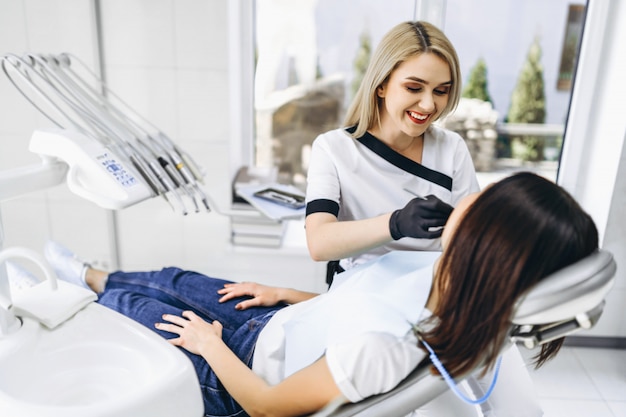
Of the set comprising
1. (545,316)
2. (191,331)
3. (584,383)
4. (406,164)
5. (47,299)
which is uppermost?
(406,164)

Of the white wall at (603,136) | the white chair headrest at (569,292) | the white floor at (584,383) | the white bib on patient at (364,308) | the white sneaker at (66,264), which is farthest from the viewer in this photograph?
the white wall at (603,136)

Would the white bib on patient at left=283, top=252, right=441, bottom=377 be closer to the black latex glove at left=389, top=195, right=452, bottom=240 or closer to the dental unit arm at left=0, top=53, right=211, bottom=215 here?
the black latex glove at left=389, top=195, right=452, bottom=240

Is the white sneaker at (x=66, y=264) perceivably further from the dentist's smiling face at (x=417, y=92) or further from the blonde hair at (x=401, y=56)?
the dentist's smiling face at (x=417, y=92)

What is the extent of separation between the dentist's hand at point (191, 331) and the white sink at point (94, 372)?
158 mm

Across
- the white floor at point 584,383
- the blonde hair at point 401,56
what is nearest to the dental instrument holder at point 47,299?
the blonde hair at point 401,56

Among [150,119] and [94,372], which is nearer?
[94,372]

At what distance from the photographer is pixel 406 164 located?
4.70 ft

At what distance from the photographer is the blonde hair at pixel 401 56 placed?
1306mm

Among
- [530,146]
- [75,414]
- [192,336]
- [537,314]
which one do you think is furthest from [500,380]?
[530,146]

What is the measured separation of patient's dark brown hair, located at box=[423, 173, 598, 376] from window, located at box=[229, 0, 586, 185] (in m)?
1.74

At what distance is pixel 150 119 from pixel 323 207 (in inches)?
56.0

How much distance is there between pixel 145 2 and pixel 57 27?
422 mm

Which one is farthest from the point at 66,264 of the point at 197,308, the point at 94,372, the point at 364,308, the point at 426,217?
the point at 426,217

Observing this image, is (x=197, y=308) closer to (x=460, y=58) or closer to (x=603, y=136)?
(x=460, y=58)
